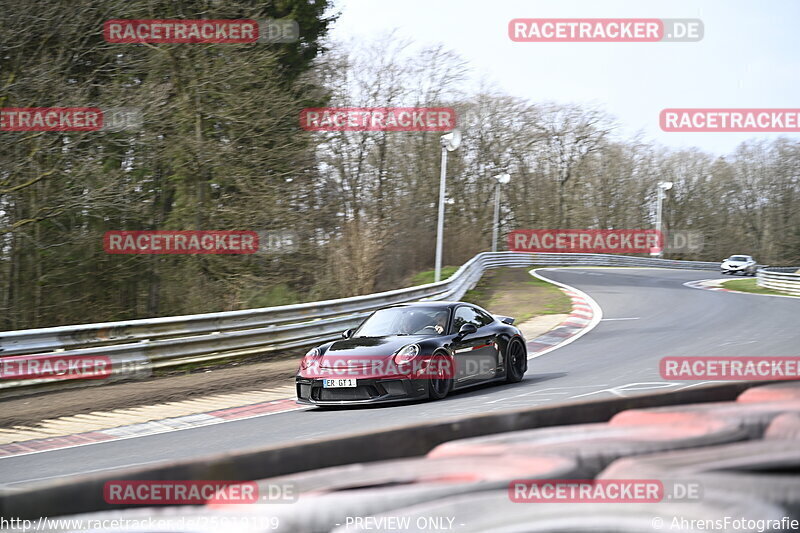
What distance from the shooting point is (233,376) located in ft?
41.6

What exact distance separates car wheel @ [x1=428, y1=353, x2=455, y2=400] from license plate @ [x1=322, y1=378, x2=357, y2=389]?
988 millimetres

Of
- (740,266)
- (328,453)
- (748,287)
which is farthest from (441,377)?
(740,266)

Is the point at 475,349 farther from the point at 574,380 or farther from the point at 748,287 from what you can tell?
the point at 748,287

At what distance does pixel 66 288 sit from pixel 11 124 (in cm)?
503

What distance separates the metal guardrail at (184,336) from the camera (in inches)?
446

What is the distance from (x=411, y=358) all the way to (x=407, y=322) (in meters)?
1.19

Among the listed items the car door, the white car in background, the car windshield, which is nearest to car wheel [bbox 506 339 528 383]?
the car door

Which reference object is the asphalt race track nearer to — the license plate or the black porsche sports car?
the black porsche sports car

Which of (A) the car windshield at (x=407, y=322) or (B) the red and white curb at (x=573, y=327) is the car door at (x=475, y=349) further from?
(B) the red and white curb at (x=573, y=327)

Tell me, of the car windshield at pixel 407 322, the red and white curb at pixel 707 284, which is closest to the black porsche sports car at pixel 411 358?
the car windshield at pixel 407 322

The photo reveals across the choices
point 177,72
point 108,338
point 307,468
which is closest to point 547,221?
point 177,72

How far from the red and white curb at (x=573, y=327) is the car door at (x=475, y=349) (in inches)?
138

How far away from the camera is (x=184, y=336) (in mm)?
13469

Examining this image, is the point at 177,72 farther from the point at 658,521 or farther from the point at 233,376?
the point at 658,521
